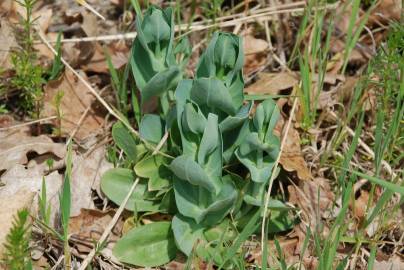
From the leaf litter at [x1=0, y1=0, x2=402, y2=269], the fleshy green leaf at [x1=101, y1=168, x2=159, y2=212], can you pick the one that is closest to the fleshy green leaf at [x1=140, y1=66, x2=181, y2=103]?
the fleshy green leaf at [x1=101, y1=168, x2=159, y2=212]

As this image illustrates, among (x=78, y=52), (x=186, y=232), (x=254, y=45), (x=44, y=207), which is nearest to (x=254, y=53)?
(x=254, y=45)

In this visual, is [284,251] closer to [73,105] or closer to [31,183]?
[31,183]

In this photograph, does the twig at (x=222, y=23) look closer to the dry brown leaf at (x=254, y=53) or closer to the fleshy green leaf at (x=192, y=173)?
the dry brown leaf at (x=254, y=53)

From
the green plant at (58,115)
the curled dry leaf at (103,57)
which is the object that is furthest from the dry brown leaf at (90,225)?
the curled dry leaf at (103,57)

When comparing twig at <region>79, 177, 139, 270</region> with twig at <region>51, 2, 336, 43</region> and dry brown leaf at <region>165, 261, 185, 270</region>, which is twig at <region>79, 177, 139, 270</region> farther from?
twig at <region>51, 2, 336, 43</region>

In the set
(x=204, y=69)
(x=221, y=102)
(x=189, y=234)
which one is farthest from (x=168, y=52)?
(x=189, y=234)

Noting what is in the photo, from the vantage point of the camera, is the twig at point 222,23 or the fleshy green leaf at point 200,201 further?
the twig at point 222,23

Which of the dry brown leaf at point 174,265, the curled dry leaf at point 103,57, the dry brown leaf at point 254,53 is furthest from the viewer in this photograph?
the dry brown leaf at point 254,53
